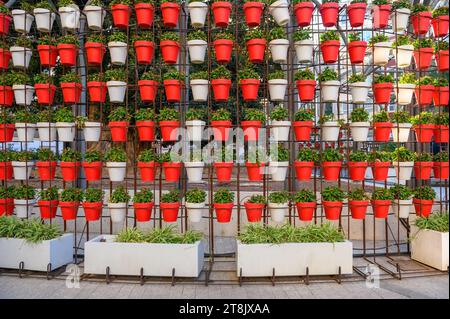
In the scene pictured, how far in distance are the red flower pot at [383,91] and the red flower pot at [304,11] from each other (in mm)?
1314

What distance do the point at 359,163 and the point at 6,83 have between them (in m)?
5.16

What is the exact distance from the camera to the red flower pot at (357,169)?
528 cm

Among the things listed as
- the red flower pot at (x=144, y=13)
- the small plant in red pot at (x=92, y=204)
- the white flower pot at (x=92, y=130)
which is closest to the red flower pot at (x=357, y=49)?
the red flower pot at (x=144, y=13)

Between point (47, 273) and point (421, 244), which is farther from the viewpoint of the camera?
point (421, 244)

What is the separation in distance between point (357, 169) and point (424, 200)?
1.10 m

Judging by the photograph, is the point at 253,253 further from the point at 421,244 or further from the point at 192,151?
the point at 421,244

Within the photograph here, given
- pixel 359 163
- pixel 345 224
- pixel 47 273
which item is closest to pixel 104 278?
pixel 47 273

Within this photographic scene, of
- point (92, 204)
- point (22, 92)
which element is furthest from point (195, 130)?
point (22, 92)

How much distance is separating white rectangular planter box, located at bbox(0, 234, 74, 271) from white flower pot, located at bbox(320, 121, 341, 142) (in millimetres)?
3884

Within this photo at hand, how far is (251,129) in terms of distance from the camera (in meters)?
5.21

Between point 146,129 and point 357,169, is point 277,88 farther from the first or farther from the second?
point 146,129

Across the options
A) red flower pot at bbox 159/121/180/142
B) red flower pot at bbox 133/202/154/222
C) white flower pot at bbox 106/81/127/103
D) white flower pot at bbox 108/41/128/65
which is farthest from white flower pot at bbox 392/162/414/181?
white flower pot at bbox 108/41/128/65

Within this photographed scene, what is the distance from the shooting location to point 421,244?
554 centimetres

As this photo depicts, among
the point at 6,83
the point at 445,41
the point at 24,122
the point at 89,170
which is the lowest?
the point at 89,170
